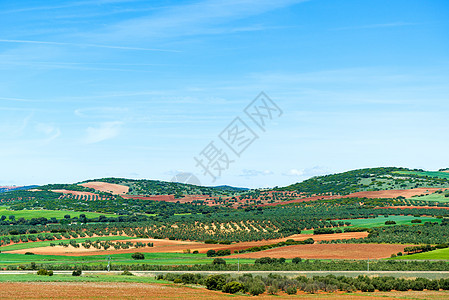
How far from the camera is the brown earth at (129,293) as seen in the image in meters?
37.6

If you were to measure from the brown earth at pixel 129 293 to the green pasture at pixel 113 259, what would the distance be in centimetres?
2172

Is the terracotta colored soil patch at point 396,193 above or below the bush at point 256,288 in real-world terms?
above

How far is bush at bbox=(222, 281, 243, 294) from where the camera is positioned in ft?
143

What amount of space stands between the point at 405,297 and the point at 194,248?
158 ft

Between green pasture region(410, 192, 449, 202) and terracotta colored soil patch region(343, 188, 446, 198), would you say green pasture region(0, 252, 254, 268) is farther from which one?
terracotta colored soil patch region(343, 188, 446, 198)

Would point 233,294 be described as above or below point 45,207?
below

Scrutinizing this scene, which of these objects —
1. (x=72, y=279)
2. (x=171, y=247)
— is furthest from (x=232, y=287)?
(x=171, y=247)

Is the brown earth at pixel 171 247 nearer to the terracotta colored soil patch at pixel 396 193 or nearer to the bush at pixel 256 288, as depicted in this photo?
the bush at pixel 256 288

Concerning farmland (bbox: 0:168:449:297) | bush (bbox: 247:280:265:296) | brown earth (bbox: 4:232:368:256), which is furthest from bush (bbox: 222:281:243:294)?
brown earth (bbox: 4:232:368:256)

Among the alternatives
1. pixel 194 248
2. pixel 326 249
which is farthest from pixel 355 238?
pixel 194 248

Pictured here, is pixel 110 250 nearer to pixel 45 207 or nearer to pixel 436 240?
pixel 436 240

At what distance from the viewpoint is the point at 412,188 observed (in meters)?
195

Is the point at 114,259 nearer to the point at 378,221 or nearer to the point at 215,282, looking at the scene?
the point at 215,282

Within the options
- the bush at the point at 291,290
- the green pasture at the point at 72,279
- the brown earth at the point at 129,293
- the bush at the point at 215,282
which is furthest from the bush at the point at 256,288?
the green pasture at the point at 72,279
